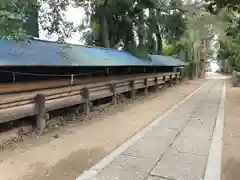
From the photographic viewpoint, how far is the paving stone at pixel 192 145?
16.0ft

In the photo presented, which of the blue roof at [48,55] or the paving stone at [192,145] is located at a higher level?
the blue roof at [48,55]

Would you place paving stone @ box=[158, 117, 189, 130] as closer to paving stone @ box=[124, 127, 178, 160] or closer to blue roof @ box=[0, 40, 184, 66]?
paving stone @ box=[124, 127, 178, 160]

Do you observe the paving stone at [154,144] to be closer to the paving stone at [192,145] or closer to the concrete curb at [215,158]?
the paving stone at [192,145]

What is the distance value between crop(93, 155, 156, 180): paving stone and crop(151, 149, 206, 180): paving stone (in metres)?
0.16

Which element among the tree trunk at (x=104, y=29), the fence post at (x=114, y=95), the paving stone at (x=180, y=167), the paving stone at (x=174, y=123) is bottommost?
the paving stone at (x=180, y=167)

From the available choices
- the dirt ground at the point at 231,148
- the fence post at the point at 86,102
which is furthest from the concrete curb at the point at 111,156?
the fence post at the point at 86,102

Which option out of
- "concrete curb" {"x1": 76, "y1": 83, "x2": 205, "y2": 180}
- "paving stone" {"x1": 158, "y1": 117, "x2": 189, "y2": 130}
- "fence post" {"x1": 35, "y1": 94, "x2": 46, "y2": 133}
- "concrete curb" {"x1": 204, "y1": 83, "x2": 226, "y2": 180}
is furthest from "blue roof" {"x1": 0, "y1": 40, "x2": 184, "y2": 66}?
"concrete curb" {"x1": 204, "y1": 83, "x2": 226, "y2": 180}

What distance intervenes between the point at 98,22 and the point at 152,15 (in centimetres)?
301

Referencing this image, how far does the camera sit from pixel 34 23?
733 centimetres

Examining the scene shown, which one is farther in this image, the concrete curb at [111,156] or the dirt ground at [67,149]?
the dirt ground at [67,149]

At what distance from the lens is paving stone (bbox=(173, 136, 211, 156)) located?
4871mm

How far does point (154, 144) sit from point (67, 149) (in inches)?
69.4

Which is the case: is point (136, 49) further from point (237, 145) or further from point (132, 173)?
point (132, 173)

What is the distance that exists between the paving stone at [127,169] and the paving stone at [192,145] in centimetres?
96
